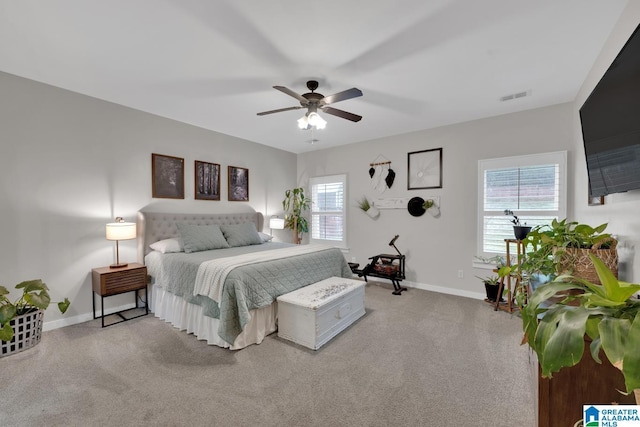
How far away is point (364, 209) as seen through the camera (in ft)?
16.6

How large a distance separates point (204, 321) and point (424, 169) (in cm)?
383

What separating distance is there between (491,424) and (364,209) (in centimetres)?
367

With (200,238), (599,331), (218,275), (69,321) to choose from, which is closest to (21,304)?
(69,321)

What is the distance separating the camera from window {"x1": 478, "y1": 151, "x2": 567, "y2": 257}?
11.3 feet

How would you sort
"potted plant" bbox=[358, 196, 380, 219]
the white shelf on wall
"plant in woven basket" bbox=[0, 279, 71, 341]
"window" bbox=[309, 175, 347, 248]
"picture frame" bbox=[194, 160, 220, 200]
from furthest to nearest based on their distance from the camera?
"window" bbox=[309, 175, 347, 248] → "potted plant" bbox=[358, 196, 380, 219] → the white shelf on wall → "picture frame" bbox=[194, 160, 220, 200] → "plant in woven basket" bbox=[0, 279, 71, 341]

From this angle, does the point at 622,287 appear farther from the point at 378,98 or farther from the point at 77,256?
the point at 77,256

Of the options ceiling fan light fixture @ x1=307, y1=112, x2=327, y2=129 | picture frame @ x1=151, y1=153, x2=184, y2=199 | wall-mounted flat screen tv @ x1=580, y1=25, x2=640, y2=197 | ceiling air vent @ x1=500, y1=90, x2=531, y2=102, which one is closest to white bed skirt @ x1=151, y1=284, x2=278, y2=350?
picture frame @ x1=151, y1=153, x2=184, y2=199

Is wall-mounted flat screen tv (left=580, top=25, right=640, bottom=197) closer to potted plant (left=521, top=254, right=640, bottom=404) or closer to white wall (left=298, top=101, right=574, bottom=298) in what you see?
potted plant (left=521, top=254, right=640, bottom=404)

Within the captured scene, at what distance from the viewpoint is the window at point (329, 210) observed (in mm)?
5461

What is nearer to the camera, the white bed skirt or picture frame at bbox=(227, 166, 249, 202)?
the white bed skirt

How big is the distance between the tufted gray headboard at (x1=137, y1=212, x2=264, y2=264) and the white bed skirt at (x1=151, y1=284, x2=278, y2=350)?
2.30 feet

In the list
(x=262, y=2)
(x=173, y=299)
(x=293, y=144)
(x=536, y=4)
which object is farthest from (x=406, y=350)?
(x=293, y=144)

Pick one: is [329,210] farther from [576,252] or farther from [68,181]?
[576,252]

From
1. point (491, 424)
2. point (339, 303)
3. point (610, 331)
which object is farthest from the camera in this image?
point (339, 303)
